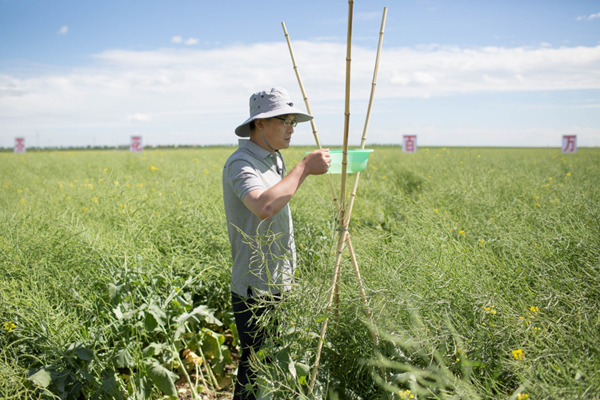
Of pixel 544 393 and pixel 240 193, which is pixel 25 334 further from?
pixel 544 393

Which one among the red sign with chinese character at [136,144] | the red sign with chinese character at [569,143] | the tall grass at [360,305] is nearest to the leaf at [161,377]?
the tall grass at [360,305]

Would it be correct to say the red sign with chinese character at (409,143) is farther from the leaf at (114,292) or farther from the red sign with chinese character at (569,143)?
the leaf at (114,292)

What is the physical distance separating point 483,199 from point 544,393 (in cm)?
250

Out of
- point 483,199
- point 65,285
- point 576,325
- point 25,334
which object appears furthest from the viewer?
point 483,199

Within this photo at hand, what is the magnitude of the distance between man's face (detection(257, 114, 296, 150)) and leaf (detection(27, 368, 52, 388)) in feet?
4.67

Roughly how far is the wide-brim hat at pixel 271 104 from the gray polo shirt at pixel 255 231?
0.13 meters

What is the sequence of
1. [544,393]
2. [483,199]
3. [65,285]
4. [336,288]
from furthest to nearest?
[483,199] < [65,285] < [336,288] < [544,393]

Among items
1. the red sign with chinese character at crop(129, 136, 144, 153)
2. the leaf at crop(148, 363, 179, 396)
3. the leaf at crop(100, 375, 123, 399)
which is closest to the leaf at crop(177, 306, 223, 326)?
the leaf at crop(148, 363, 179, 396)

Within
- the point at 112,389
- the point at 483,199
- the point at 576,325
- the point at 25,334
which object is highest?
the point at 483,199

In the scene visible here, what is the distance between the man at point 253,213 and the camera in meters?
1.47

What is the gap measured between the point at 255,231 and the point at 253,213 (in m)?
0.10

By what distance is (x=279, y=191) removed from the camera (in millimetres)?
1355

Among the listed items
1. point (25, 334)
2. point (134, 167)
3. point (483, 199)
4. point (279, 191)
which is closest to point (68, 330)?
point (25, 334)

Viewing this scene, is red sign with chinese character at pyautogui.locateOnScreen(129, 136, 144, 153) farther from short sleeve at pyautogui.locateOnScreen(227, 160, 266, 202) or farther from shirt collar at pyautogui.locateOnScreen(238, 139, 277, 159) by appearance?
short sleeve at pyautogui.locateOnScreen(227, 160, 266, 202)
